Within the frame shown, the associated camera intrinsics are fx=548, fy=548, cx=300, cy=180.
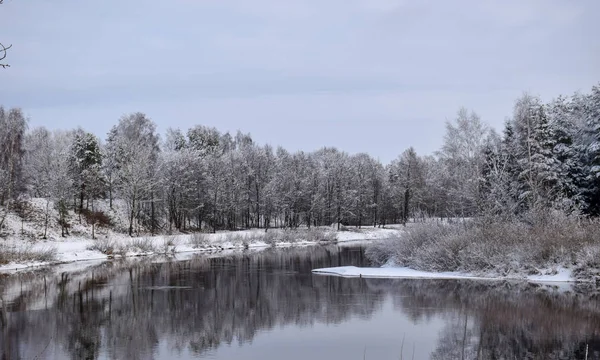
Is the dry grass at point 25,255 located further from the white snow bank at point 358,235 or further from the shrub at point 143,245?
the white snow bank at point 358,235

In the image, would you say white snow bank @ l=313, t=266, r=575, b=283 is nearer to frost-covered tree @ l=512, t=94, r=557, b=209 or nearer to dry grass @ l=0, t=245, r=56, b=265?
frost-covered tree @ l=512, t=94, r=557, b=209

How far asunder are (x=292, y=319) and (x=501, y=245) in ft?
45.6

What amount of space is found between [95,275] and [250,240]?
25.8m

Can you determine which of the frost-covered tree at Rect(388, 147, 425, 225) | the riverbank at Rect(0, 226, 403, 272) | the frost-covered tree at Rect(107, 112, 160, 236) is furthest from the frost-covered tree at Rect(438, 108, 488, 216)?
the frost-covered tree at Rect(388, 147, 425, 225)

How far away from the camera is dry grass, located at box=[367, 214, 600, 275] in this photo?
1000 inches

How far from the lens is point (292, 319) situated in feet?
60.8

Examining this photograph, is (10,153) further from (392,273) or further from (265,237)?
(392,273)

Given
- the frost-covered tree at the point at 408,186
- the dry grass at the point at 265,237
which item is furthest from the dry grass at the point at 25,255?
the frost-covered tree at the point at 408,186

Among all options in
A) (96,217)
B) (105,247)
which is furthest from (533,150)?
(96,217)

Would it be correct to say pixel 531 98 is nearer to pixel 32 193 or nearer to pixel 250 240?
pixel 250 240

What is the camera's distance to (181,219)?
236 ft

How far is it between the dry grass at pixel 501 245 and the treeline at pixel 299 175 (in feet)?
9.80

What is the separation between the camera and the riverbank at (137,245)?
3703cm

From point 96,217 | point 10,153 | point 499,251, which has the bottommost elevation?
point 499,251
